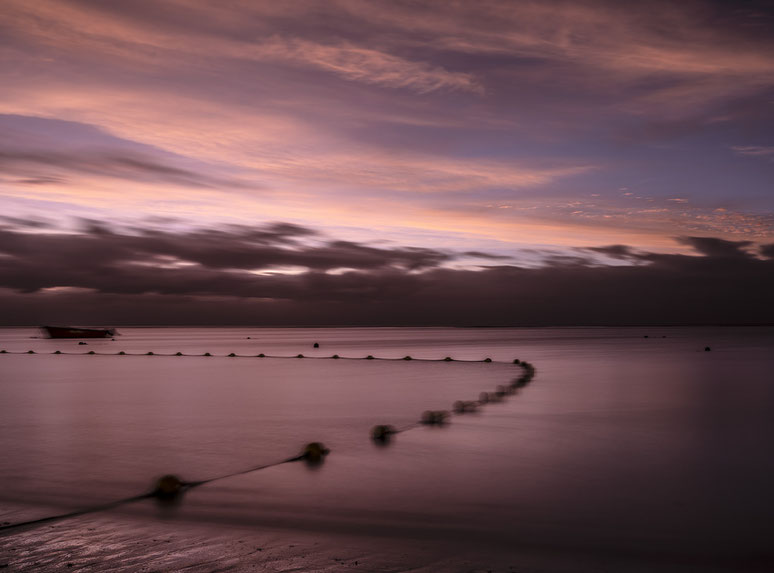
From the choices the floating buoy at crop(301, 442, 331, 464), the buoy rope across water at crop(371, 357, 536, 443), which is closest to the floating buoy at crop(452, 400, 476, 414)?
the buoy rope across water at crop(371, 357, 536, 443)

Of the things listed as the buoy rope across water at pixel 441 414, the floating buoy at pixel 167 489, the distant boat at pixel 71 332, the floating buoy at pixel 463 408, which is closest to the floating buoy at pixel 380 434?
the buoy rope across water at pixel 441 414

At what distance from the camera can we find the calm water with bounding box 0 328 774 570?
701 cm

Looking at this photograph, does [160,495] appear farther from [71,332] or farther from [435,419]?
[71,332]

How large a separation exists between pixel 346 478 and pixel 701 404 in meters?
13.7

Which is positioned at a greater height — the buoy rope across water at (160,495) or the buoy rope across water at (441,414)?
the buoy rope across water at (441,414)

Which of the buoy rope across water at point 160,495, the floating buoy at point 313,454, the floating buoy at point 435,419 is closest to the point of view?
→ the buoy rope across water at point 160,495

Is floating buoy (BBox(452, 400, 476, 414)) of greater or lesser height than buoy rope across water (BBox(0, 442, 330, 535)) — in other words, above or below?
above

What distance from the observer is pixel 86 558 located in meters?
5.66

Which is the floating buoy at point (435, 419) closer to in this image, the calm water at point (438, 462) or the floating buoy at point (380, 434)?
the calm water at point (438, 462)

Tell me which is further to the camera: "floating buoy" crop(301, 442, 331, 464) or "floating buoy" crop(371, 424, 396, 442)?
"floating buoy" crop(371, 424, 396, 442)

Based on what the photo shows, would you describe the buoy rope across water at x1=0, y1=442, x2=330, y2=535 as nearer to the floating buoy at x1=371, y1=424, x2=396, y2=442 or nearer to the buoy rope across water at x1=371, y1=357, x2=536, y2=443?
the floating buoy at x1=371, y1=424, x2=396, y2=442

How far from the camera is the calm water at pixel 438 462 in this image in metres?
7.01

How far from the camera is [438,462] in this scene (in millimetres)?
10289

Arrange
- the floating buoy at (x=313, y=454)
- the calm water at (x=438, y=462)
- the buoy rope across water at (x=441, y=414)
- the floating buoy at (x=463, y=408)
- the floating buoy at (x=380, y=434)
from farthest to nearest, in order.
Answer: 1. the floating buoy at (x=463, y=408)
2. the buoy rope across water at (x=441, y=414)
3. the floating buoy at (x=380, y=434)
4. the floating buoy at (x=313, y=454)
5. the calm water at (x=438, y=462)
